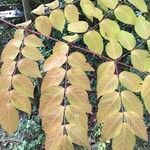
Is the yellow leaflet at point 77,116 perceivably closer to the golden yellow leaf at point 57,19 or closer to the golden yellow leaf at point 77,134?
the golden yellow leaf at point 77,134

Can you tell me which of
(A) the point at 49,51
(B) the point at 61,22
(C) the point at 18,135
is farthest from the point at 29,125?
(B) the point at 61,22

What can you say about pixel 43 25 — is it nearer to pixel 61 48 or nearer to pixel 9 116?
pixel 61 48

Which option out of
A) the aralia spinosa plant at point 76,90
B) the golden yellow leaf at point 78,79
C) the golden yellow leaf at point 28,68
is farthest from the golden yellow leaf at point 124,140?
the golden yellow leaf at point 28,68

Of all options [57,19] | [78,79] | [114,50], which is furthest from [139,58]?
[57,19]

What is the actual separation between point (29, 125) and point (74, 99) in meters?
4.00

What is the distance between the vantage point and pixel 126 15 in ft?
3.24

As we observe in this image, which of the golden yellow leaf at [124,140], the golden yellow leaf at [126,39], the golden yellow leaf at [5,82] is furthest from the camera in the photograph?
the golden yellow leaf at [126,39]

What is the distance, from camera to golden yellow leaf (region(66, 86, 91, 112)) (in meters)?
0.79

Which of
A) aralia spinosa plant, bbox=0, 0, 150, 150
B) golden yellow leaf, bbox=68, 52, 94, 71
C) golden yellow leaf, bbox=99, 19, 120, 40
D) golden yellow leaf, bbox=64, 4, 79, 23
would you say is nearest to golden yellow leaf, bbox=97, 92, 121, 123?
aralia spinosa plant, bbox=0, 0, 150, 150

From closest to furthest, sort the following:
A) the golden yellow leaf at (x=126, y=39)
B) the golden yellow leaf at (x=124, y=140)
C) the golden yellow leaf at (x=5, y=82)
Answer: the golden yellow leaf at (x=124, y=140), the golden yellow leaf at (x=5, y=82), the golden yellow leaf at (x=126, y=39)

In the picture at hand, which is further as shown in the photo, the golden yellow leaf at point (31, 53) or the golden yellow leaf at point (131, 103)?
the golden yellow leaf at point (31, 53)

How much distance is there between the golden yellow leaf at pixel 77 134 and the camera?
755mm

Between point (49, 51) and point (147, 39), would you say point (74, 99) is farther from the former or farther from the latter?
point (49, 51)

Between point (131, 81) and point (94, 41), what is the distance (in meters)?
0.18
